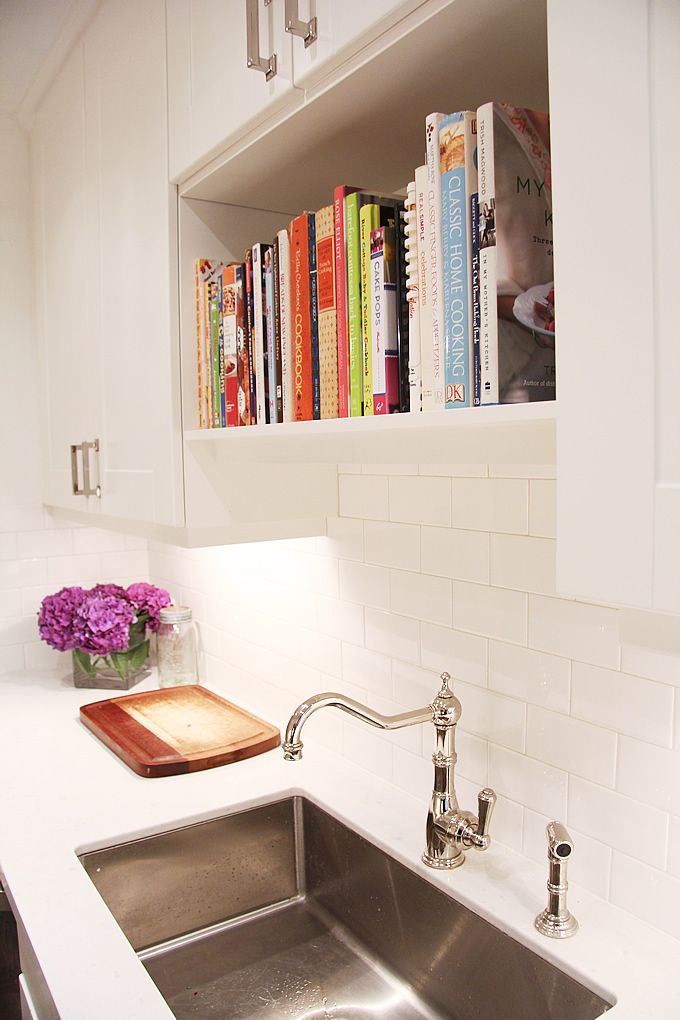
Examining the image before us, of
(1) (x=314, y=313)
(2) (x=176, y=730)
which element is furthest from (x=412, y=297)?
(2) (x=176, y=730)

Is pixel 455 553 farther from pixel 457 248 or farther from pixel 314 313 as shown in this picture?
pixel 457 248

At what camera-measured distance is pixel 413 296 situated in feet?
3.00

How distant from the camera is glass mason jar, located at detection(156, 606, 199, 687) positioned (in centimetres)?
212

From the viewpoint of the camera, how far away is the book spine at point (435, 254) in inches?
33.8

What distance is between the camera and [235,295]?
1299 mm

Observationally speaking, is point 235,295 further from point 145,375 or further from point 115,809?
point 115,809

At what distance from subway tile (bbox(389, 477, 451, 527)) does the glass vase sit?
3.36 ft

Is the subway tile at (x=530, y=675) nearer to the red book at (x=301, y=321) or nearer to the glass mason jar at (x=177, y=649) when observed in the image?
the red book at (x=301, y=321)

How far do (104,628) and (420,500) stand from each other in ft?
3.49

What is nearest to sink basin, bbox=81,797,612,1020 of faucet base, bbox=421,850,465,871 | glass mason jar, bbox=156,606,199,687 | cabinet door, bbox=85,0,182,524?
faucet base, bbox=421,850,465,871

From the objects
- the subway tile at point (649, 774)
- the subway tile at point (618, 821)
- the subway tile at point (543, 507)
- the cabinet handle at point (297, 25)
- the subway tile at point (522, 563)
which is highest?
the cabinet handle at point (297, 25)

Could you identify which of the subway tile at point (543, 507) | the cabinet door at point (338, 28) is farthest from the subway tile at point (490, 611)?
the cabinet door at point (338, 28)

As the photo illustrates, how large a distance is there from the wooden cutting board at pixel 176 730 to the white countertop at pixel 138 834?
26mm

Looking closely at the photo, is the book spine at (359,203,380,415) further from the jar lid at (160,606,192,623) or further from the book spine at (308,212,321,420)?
the jar lid at (160,606,192,623)
